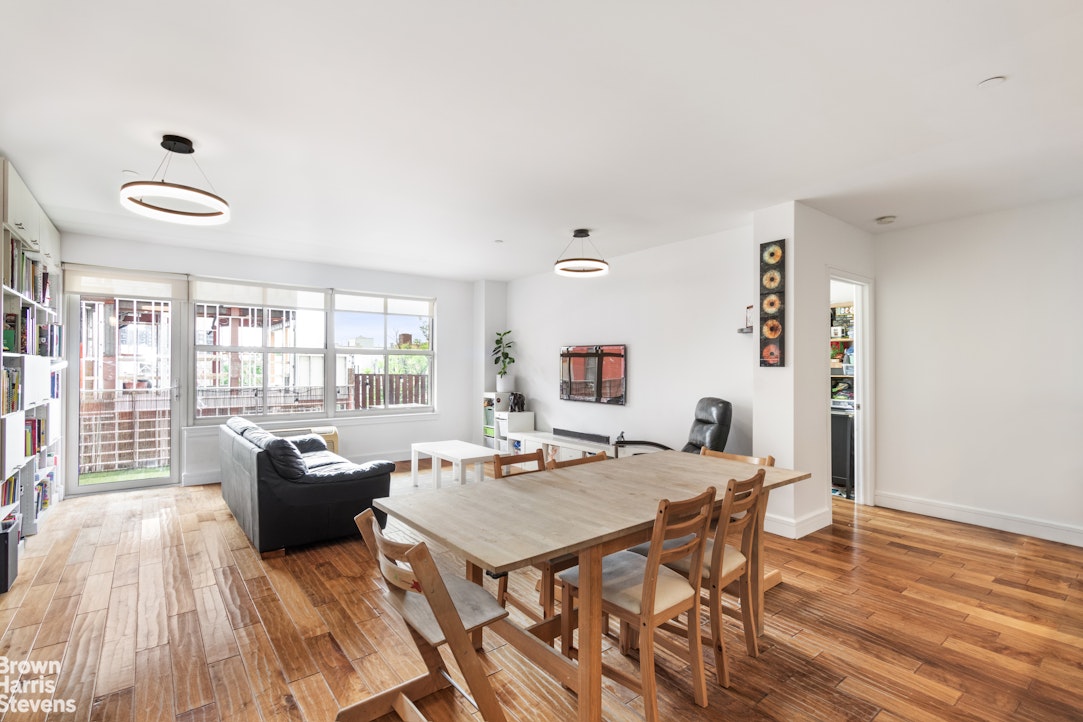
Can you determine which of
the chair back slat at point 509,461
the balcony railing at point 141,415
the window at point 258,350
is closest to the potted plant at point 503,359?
the window at point 258,350

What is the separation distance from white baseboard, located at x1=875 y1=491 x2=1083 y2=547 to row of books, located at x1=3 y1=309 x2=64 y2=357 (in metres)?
6.95

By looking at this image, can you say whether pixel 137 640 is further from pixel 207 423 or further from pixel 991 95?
pixel 991 95

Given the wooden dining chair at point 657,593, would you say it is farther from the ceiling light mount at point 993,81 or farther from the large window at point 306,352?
the large window at point 306,352

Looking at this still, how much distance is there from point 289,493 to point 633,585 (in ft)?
8.53

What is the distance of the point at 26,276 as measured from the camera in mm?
3553

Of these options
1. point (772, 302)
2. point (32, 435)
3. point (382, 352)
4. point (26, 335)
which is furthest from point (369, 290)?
point (772, 302)

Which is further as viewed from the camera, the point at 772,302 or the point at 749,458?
the point at 772,302

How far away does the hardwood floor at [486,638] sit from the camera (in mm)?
1963

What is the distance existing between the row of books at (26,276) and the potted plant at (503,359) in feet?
15.6

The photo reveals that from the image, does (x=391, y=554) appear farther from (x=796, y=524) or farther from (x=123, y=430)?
(x=123, y=430)

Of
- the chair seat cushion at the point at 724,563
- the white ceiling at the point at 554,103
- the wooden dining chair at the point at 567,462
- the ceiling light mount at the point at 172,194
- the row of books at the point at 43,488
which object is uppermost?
the white ceiling at the point at 554,103

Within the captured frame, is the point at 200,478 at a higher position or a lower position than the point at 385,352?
lower

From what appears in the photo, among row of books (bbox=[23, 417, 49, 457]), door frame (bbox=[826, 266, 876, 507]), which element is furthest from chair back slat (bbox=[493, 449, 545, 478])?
door frame (bbox=[826, 266, 876, 507])

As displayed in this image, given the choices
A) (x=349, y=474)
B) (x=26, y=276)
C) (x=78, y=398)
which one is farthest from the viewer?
(x=78, y=398)
